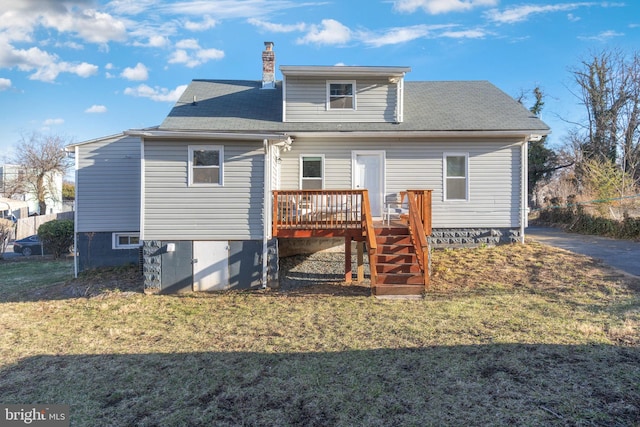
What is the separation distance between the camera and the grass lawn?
11.0ft

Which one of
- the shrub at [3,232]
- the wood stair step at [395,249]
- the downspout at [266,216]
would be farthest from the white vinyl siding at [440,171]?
the shrub at [3,232]

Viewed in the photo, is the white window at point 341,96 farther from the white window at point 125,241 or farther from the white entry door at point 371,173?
the white window at point 125,241

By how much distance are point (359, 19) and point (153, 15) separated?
706 centimetres

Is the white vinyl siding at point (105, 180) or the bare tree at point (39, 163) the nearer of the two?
the white vinyl siding at point (105, 180)

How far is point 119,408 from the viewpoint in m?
3.53

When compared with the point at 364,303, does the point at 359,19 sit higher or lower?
higher

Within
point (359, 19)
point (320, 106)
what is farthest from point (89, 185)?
point (359, 19)

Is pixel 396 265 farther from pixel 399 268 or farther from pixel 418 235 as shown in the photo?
pixel 418 235

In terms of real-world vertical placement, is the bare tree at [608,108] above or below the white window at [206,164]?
above

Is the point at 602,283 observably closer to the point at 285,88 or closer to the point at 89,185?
the point at 285,88

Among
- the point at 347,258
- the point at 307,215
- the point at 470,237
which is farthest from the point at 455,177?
the point at 307,215

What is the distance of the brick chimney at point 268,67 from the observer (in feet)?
40.8

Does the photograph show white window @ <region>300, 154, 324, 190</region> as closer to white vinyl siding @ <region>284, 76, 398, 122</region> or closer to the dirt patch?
white vinyl siding @ <region>284, 76, 398, 122</region>

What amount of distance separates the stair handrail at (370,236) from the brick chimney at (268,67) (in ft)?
22.0
